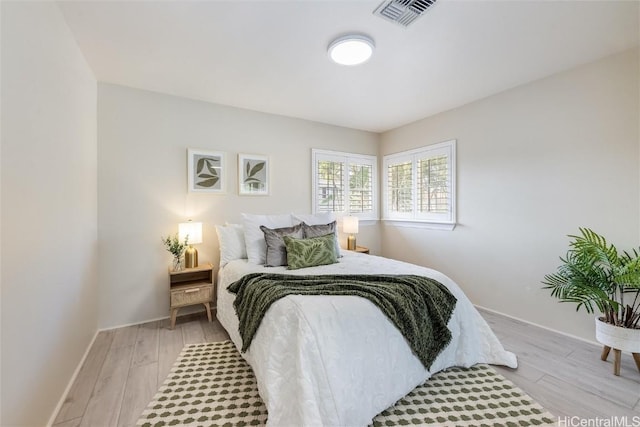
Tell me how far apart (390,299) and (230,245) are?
187 centimetres

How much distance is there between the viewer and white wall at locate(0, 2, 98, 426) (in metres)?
1.18

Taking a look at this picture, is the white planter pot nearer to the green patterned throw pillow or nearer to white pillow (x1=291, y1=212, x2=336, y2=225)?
the green patterned throw pillow

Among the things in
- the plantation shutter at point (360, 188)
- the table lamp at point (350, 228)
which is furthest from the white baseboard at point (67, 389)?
the plantation shutter at point (360, 188)

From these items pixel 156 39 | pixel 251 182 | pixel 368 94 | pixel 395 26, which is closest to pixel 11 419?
pixel 156 39

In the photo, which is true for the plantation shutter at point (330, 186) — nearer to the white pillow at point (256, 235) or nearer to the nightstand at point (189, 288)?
the white pillow at point (256, 235)

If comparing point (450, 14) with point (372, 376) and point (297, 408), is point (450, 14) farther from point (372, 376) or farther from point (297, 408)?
point (297, 408)

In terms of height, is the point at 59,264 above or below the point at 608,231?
below

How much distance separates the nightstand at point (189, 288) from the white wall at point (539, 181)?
2981 mm

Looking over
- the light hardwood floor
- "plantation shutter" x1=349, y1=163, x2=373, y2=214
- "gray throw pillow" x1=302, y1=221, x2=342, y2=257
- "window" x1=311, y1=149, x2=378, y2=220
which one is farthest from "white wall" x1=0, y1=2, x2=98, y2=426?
"plantation shutter" x1=349, y1=163, x2=373, y2=214

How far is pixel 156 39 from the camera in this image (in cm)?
207

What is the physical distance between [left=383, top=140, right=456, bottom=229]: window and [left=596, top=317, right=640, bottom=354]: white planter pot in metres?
1.72

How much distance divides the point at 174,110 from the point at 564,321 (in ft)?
15.2

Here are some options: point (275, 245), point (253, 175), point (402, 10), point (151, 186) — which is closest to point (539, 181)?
point (402, 10)

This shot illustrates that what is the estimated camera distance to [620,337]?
6.36ft
